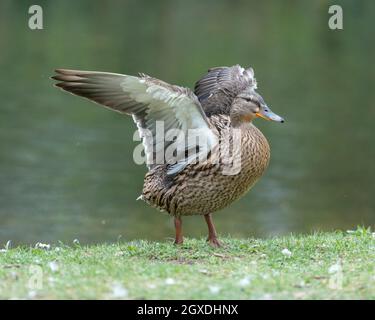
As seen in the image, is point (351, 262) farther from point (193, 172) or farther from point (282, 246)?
point (193, 172)

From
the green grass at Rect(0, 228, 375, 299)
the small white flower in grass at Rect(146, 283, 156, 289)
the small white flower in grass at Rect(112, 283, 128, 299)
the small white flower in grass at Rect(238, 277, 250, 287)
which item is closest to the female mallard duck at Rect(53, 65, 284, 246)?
the green grass at Rect(0, 228, 375, 299)

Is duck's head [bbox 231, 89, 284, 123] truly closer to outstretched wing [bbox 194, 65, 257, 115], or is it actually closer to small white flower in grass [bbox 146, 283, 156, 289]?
outstretched wing [bbox 194, 65, 257, 115]

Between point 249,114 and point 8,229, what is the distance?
8.52 meters

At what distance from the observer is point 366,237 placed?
9.62m

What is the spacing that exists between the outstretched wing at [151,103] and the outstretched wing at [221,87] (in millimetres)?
852

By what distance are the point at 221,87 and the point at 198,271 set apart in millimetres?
2929

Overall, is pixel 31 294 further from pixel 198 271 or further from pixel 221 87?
pixel 221 87

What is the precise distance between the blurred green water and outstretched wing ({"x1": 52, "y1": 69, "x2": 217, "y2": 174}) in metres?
7.26

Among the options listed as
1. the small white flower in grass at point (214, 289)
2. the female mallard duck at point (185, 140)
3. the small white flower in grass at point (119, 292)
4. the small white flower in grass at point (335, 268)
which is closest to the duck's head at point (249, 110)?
the female mallard duck at point (185, 140)

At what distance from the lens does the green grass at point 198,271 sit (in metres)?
6.66

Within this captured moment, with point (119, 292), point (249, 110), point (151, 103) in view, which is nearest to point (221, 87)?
point (249, 110)

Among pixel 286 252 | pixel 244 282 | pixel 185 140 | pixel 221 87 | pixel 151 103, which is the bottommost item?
pixel 286 252

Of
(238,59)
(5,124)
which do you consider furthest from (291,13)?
(5,124)

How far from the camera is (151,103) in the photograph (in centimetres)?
854
